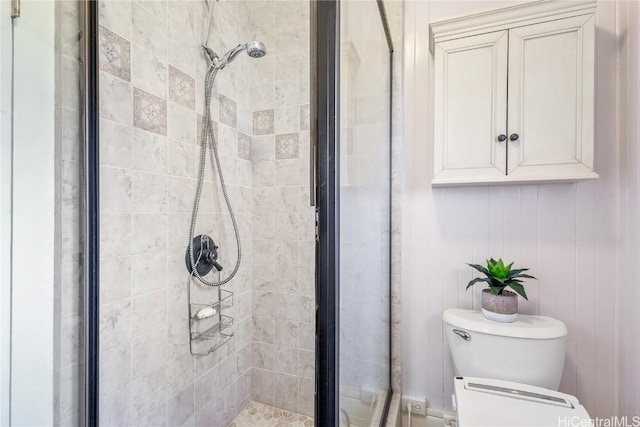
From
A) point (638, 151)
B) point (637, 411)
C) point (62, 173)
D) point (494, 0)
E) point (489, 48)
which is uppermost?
point (494, 0)

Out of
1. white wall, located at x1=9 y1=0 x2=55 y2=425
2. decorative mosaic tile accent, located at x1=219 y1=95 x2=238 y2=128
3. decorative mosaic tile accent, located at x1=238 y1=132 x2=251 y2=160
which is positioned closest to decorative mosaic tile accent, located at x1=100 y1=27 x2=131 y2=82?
white wall, located at x1=9 y1=0 x2=55 y2=425

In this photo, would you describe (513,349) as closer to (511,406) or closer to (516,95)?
(511,406)

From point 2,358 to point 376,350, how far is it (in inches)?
40.9

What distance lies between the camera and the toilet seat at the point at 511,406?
0.86 m

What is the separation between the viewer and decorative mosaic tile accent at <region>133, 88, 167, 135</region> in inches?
36.3

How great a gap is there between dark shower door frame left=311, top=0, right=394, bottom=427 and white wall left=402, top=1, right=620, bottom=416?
86 cm

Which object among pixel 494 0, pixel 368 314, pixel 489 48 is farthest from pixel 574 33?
pixel 368 314

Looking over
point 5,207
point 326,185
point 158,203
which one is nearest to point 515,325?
point 326,185

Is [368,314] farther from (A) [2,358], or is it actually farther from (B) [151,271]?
(A) [2,358]

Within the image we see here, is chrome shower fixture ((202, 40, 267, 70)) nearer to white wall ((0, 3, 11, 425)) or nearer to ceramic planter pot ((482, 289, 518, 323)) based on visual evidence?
white wall ((0, 3, 11, 425))

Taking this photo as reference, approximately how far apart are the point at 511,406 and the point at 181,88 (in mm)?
1563

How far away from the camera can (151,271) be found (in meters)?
0.97

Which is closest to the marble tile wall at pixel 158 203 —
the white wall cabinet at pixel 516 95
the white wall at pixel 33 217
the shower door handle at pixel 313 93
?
the white wall at pixel 33 217

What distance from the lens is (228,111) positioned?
1.33 meters
